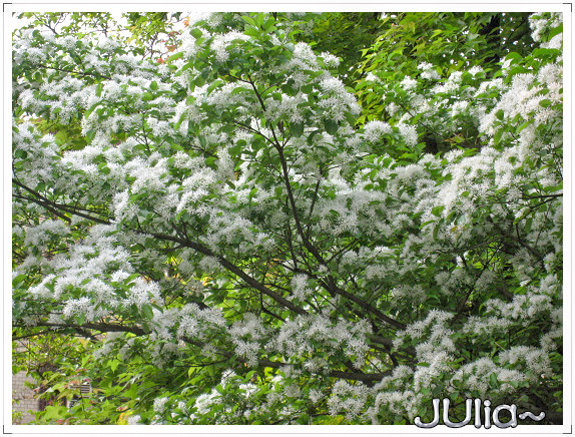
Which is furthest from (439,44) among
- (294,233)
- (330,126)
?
(330,126)

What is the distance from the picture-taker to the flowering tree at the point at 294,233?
2.70 metres

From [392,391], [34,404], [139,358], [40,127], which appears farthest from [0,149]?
[34,404]

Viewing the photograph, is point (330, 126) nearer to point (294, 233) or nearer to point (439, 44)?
point (294, 233)

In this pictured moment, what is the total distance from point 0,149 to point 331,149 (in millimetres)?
1817

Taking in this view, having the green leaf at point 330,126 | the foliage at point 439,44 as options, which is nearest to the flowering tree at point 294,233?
the green leaf at point 330,126

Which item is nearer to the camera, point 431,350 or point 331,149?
point 431,350

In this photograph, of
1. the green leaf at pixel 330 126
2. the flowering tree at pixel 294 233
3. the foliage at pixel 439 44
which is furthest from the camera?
the foliage at pixel 439 44

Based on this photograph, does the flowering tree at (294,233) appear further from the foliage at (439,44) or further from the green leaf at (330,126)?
the foliage at (439,44)

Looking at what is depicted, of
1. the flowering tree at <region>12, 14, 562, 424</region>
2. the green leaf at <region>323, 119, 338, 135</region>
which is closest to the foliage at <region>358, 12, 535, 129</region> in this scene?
the flowering tree at <region>12, 14, 562, 424</region>

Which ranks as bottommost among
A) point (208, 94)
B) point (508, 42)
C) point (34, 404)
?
point (34, 404)

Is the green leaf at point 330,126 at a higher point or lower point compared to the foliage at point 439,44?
lower

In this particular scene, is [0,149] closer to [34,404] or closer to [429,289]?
[429,289]

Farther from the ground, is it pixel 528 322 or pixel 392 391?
pixel 528 322
